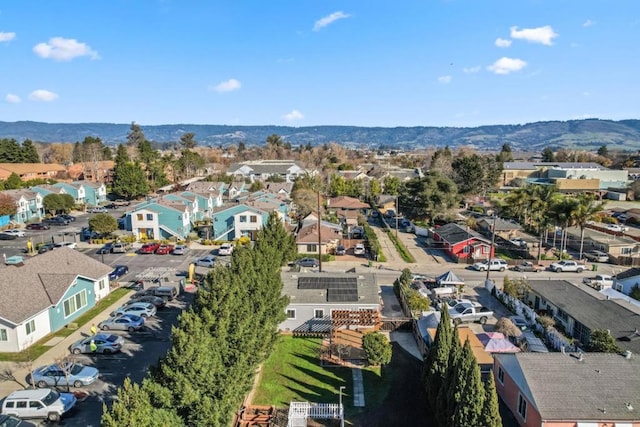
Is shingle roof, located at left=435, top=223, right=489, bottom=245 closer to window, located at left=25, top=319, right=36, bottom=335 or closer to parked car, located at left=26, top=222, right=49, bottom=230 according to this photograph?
window, located at left=25, top=319, right=36, bottom=335

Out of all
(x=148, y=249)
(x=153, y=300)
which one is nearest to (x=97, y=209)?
→ (x=148, y=249)

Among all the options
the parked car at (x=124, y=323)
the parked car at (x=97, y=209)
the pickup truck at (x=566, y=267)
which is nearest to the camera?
the parked car at (x=124, y=323)

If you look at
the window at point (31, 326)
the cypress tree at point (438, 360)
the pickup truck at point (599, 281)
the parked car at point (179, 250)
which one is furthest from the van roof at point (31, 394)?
the pickup truck at point (599, 281)

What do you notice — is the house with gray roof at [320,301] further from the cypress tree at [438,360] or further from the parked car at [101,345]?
the parked car at [101,345]

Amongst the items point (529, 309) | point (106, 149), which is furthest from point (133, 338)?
point (106, 149)

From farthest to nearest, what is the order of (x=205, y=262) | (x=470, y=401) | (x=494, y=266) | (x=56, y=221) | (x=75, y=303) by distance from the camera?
(x=56, y=221) → (x=494, y=266) → (x=205, y=262) → (x=75, y=303) → (x=470, y=401)

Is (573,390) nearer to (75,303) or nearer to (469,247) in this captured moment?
(75,303)

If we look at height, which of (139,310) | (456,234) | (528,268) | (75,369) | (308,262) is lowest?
(528,268)
